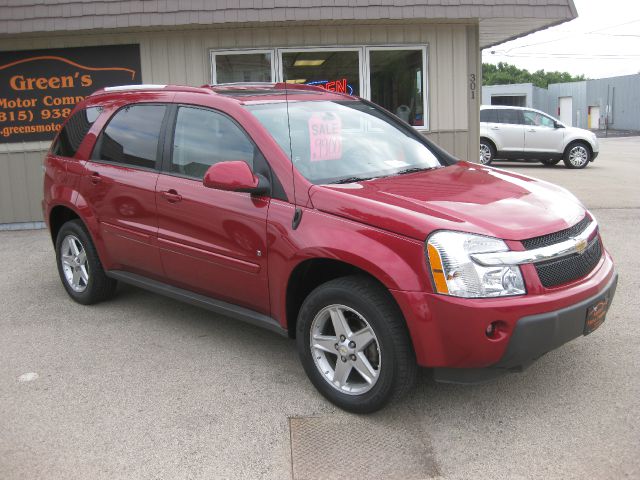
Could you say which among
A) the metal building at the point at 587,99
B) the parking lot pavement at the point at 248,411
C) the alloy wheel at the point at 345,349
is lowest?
the parking lot pavement at the point at 248,411

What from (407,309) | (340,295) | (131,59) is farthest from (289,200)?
(131,59)

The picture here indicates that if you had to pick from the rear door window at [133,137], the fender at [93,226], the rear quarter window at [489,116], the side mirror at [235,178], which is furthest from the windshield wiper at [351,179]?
the rear quarter window at [489,116]

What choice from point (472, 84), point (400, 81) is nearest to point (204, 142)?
point (400, 81)

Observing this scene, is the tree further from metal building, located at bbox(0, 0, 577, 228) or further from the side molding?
the side molding

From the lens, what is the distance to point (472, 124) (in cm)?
973

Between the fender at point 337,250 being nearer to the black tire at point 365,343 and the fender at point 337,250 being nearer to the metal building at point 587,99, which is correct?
the black tire at point 365,343

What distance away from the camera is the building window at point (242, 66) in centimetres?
931

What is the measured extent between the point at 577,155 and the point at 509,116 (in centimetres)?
204

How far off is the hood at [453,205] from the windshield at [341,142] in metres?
0.20

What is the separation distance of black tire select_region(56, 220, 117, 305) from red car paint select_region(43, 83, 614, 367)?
0.20m

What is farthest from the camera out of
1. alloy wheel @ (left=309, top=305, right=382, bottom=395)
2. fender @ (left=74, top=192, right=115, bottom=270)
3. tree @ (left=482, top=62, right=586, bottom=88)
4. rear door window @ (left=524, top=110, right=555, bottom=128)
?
tree @ (left=482, top=62, right=586, bottom=88)

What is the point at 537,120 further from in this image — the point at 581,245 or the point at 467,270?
the point at 467,270

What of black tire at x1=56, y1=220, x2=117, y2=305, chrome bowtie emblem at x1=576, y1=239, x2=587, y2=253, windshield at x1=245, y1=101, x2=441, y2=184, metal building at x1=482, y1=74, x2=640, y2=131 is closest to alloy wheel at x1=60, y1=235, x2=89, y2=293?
black tire at x1=56, y1=220, x2=117, y2=305

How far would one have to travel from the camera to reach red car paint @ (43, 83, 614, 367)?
10.8 feet
